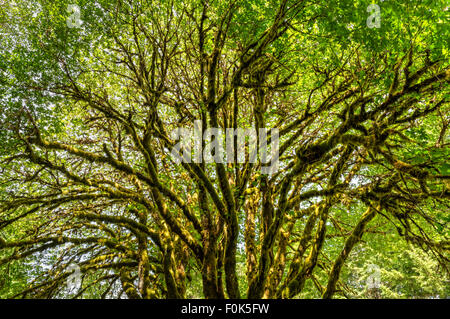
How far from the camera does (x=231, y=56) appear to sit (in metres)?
7.84

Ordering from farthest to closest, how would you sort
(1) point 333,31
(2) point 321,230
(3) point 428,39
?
1. (2) point 321,230
2. (1) point 333,31
3. (3) point 428,39

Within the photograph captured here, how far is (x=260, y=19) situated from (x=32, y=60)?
5.27 m

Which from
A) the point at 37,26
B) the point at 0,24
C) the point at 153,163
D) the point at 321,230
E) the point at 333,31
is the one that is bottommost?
the point at 321,230

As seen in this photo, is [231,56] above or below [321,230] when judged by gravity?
above

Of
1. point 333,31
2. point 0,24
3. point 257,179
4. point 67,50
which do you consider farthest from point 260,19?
point 0,24

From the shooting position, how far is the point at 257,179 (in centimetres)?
575

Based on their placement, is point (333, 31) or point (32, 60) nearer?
point (333, 31)

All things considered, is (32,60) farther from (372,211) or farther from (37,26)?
(372,211)

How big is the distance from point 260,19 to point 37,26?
5.00 metres

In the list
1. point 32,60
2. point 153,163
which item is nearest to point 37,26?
point 32,60

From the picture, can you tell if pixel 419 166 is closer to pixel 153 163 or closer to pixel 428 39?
pixel 428 39

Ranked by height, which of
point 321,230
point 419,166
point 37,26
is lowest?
point 321,230

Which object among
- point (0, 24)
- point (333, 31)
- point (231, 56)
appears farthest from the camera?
point (231, 56)
